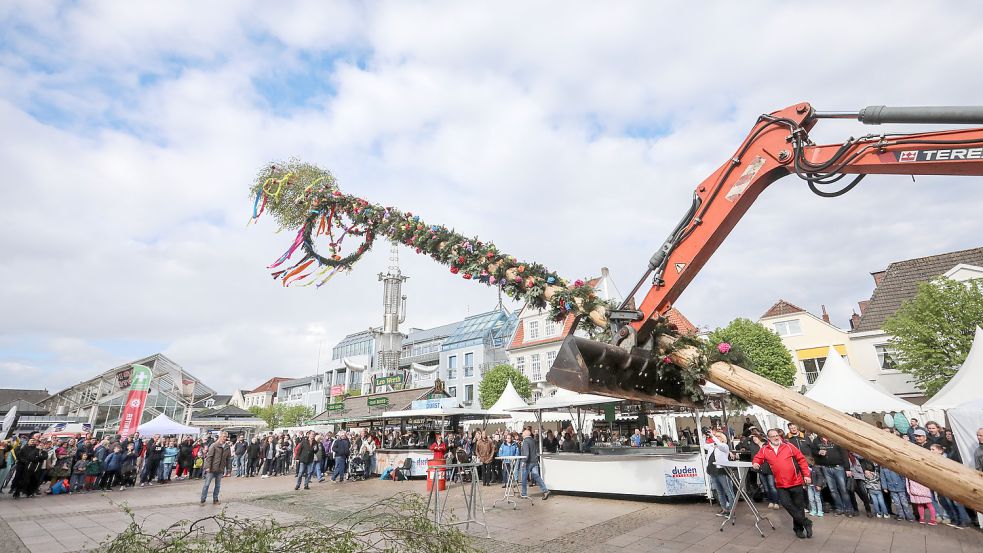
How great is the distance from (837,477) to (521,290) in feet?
25.3

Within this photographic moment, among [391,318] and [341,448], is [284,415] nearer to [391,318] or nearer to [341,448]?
[391,318]

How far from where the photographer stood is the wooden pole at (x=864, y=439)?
2814 millimetres

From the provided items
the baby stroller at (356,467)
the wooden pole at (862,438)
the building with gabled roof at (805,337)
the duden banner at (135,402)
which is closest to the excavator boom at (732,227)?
the wooden pole at (862,438)

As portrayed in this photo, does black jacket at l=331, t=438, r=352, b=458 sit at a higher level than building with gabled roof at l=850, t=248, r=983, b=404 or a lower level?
lower

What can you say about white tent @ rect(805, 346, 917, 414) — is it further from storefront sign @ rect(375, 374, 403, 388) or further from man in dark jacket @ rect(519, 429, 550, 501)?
storefront sign @ rect(375, 374, 403, 388)

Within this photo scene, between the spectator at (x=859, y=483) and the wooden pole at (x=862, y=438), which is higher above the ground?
the wooden pole at (x=862, y=438)

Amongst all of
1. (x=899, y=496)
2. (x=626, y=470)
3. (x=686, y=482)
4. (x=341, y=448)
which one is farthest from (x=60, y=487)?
(x=899, y=496)

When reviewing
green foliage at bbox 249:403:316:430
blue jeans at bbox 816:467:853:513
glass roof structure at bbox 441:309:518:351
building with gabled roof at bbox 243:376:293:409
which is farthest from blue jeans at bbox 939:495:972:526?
building with gabled roof at bbox 243:376:293:409

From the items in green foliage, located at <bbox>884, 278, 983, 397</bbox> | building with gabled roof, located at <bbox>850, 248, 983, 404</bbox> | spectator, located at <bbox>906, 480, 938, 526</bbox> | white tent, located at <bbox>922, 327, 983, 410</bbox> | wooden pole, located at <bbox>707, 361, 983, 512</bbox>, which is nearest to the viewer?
wooden pole, located at <bbox>707, 361, 983, 512</bbox>

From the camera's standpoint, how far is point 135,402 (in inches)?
875

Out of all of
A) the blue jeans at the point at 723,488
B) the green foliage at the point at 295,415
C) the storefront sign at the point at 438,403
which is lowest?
the blue jeans at the point at 723,488

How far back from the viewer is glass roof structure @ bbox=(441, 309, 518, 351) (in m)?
52.0

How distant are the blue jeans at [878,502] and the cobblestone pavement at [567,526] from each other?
32 centimetres

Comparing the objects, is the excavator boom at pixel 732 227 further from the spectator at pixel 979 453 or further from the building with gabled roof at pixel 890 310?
the building with gabled roof at pixel 890 310
